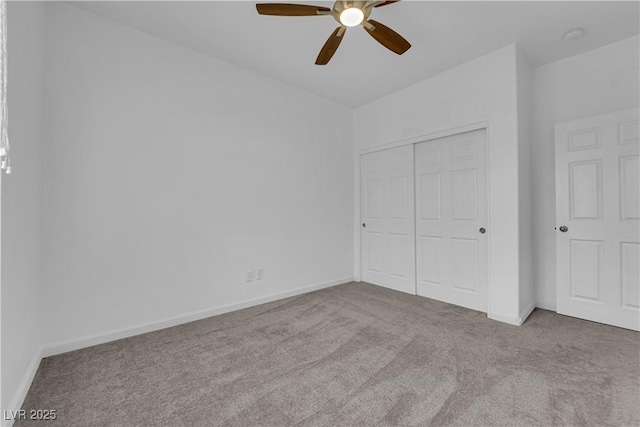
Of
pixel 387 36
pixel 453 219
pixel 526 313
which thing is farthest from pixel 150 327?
pixel 526 313

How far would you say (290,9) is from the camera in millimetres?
1773

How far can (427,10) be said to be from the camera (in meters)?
2.21

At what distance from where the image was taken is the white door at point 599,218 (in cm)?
247

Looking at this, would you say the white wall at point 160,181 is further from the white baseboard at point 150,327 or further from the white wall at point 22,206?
the white wall at point 22,206

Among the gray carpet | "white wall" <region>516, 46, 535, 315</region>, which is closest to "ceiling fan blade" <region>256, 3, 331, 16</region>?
"white wall" <region>516, 46, 535, 315</region>

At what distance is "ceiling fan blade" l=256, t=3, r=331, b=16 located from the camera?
1.73 m

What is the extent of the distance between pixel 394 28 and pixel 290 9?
110 cm

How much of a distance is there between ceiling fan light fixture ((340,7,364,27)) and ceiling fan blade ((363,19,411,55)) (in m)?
0.09

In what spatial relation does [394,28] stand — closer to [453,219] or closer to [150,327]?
[453,219]

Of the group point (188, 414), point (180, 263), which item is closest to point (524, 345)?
point (188, 414)

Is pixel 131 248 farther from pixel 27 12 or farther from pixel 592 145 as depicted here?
pixel 592 145

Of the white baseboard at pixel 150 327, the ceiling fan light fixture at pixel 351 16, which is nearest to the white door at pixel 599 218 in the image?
the ceiling fan light fixture at pixel 351 16

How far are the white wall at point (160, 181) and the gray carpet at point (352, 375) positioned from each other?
0.40 m

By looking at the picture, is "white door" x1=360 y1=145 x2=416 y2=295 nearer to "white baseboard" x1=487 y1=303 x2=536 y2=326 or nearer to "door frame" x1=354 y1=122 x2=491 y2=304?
"door frame" x1=354 y1=122 x2=491 y2=304
